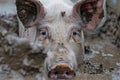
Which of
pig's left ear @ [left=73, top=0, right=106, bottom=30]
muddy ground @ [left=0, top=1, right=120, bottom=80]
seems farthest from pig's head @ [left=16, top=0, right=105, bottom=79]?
muddy ground @ [left=0, top=1, right=120, bottom=80]

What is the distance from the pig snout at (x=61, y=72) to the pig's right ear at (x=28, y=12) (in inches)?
43.2

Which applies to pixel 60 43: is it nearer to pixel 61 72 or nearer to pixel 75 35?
pixel 75 35

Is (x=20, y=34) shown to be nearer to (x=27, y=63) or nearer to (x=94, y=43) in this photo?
(x=27, y=63)

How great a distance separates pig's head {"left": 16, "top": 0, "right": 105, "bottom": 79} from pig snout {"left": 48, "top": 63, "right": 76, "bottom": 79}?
0.02 m

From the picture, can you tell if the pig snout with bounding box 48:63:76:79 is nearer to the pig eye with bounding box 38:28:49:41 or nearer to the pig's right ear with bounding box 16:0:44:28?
the pig eye with bounding box 38:28:49:41

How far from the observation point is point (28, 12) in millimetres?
6543

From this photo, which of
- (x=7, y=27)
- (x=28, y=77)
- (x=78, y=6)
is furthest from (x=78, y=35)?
(x=7, y=27)

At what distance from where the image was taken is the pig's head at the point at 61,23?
231 inches

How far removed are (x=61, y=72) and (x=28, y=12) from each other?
1299 millimetres

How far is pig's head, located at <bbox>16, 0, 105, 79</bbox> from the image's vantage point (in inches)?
231

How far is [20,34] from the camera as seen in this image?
22.1 ft

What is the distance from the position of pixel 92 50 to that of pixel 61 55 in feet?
5.63

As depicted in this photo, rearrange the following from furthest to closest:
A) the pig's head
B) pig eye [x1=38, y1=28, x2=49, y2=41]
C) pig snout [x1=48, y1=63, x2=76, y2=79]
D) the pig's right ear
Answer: the pig's right ear < pig eye [x1=38, y1=28, x2=49, y2=41] < the pig's head < pig snout [x1=48, y1=63, x2=76, y2=79]

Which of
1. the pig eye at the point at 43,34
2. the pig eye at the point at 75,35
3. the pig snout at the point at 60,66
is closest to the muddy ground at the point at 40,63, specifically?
the pig eye at the point at 43,34
